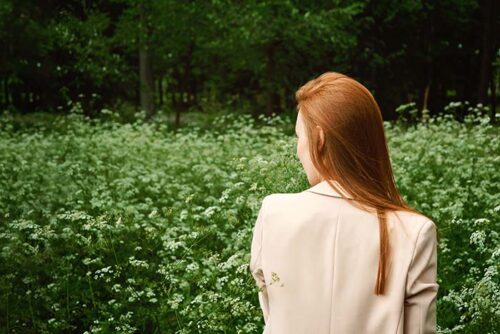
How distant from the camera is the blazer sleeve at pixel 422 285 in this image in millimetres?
1732

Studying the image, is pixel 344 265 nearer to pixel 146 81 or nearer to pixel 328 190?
pixel 328 190

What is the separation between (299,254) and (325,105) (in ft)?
1.38

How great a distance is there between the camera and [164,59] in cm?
2117

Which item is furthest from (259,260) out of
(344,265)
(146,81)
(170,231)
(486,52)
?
(486,52)

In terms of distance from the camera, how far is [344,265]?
5.92ft

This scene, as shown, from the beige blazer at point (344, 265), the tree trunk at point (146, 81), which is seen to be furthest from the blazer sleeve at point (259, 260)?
the tree trunk at point (146, 81)

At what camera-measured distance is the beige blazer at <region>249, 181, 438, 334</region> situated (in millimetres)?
1754

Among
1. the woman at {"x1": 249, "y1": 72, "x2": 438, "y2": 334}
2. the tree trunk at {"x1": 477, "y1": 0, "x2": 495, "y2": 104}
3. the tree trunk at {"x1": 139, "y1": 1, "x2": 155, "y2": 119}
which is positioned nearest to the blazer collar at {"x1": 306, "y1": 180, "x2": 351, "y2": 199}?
the woman at {"x1": 249, "y1": 72, "x2": 438, "y2": 334}

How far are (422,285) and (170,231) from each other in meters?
3.77

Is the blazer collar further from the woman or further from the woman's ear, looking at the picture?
the woman's ear

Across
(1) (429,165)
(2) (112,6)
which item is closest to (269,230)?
(1) (429,165)

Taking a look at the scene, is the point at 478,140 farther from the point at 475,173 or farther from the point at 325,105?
the point at 325,105

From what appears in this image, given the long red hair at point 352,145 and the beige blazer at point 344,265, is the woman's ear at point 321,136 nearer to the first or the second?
the long red hair at point 352,145

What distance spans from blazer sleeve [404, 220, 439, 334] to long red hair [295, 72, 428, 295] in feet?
0.28
